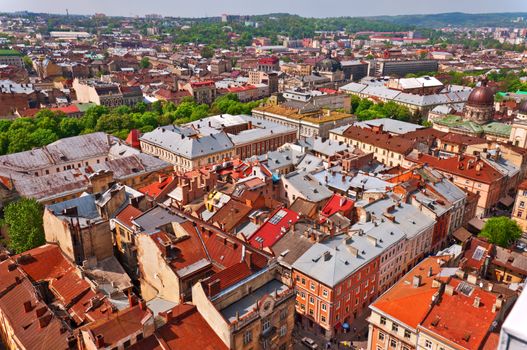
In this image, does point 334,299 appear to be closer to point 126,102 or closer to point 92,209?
point 92,209

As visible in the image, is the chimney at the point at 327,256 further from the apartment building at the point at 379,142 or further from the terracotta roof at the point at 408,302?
the apartment building at the point at 379,142

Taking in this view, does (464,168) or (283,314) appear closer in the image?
(283,314)

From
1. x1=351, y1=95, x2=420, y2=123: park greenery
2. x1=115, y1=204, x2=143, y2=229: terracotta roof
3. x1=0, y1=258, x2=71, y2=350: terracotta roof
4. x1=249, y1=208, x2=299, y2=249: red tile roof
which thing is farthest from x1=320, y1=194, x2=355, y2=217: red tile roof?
x1=351, y1=95, x2=420, y2=123: park greenery

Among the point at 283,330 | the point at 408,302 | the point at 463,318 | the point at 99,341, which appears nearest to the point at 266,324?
the point at 283,330

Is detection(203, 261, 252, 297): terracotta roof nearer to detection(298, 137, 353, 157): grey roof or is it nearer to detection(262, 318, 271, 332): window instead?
detection(262, 318, 271, 332): window

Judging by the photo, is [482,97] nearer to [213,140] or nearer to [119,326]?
[213,140]

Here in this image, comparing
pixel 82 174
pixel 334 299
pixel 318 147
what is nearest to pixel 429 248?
pixel 334 299
